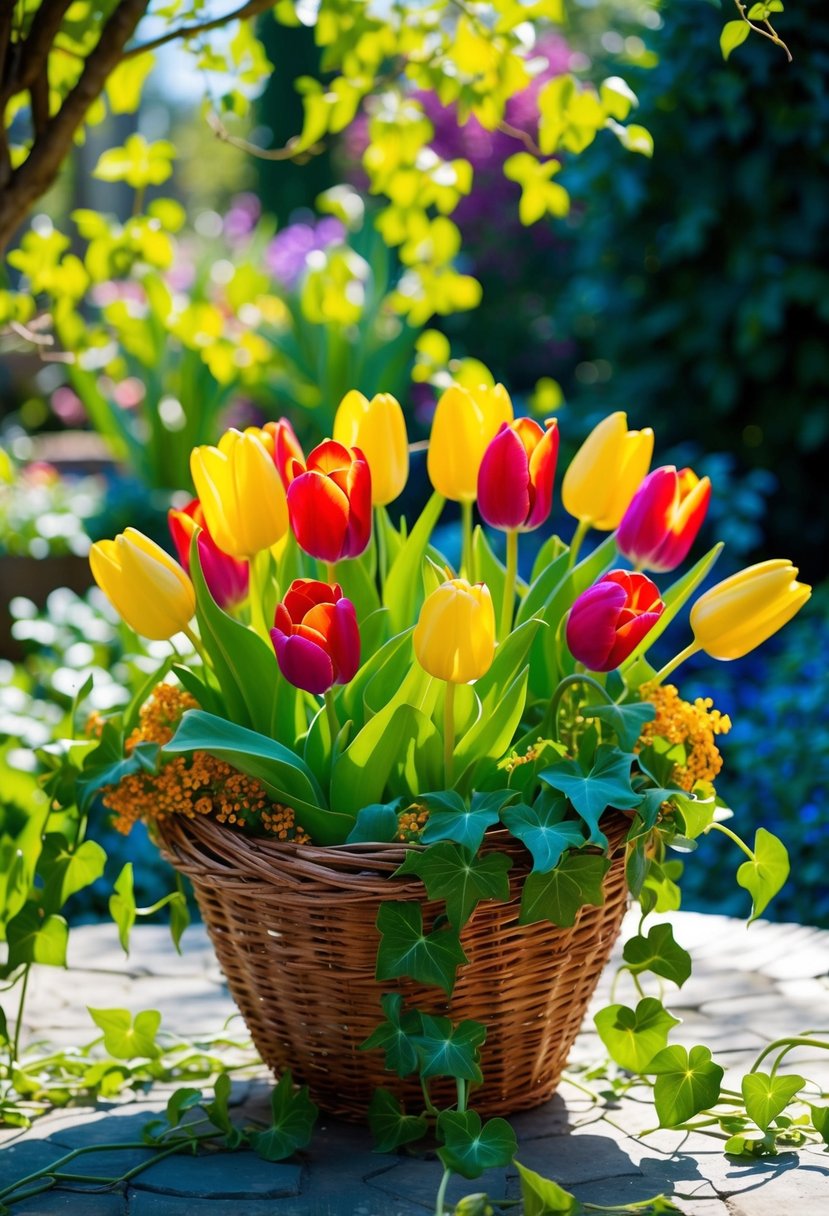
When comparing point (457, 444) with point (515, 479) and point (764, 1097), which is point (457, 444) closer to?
point (515, 479)

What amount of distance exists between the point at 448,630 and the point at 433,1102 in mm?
555

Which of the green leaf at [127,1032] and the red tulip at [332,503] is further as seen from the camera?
the green leaf at [127,1032]

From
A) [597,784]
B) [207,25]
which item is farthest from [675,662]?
[207,25]

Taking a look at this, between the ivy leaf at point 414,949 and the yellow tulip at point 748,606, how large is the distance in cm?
40

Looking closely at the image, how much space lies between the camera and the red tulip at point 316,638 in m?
1.25

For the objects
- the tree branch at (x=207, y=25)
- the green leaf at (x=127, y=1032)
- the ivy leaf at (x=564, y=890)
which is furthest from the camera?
the tree branch at (x=207, y=25)

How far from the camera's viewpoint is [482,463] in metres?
1.38

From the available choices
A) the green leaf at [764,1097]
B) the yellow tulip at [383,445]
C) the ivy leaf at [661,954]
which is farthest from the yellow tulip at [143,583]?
the green leaf at [764,1097]

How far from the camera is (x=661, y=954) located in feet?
4.51

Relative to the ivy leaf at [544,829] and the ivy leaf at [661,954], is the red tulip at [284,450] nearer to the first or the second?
the ivy leaf at [544,829]

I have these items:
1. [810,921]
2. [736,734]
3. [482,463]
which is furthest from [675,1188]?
[736,734]

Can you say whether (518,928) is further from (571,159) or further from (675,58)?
(571,159)

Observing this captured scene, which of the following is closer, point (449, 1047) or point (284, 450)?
point (449, 1047)

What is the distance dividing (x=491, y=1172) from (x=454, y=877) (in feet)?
1.15
